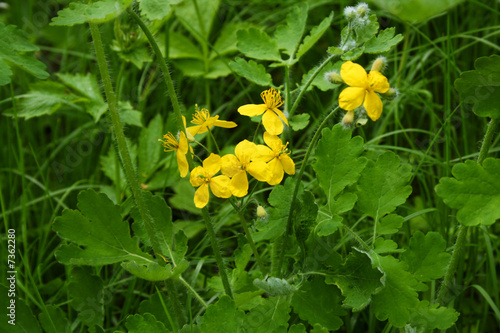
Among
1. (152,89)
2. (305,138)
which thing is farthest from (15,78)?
(305,138)

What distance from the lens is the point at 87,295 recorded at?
6.32 feet

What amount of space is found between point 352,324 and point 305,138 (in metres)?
1.29

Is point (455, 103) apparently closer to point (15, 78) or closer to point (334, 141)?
point (334, 141)

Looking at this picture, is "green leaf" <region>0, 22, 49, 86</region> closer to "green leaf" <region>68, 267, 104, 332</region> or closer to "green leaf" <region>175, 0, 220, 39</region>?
"green leaf" <region>68, 267, 104, 332</region>

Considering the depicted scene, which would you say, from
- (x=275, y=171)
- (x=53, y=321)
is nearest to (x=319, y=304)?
(x=275, y=171)

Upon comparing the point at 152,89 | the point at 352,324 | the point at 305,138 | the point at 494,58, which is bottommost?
the point at 352,324

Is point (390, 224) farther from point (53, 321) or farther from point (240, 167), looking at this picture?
point (53, 321)

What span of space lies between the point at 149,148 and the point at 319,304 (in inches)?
55.9

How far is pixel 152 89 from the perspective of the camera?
336 centimetres

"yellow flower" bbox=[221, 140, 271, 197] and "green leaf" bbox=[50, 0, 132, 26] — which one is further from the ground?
"green leaf" bbox=[50, 0, 132, 26]

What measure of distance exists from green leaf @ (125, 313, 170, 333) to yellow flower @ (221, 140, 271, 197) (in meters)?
0.46

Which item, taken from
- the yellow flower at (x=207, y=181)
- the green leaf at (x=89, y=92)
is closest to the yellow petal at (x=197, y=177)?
the yellow flower at (x=207, y=181)

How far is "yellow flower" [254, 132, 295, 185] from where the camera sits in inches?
60.7

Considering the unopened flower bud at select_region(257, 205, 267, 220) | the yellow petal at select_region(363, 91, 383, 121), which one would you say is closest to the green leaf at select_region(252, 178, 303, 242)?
the unopened flower bud at select_region(257, 205, 267, 220)
